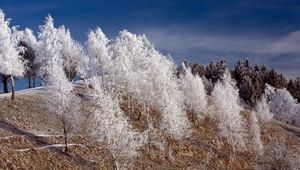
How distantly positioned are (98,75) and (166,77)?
600 inches

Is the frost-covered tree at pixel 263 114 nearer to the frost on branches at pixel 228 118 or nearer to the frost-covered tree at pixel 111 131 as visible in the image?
the frost on branches at pixel 228 118

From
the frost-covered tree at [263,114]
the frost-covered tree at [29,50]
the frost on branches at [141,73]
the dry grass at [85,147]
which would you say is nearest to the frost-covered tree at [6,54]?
the dry grass at [85,147]

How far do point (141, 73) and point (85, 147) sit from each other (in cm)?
2814

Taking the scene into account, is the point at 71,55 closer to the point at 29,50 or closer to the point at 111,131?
the point at 29,50

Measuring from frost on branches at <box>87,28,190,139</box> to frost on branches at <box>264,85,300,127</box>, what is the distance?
68.4 m

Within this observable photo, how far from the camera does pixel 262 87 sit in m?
191

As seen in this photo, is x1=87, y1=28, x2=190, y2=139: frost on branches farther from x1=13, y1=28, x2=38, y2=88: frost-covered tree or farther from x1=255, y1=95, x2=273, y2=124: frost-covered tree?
x1=255, y1=95, x2=273, y2=124: frost-covered tree

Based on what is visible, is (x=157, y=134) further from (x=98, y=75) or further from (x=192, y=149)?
(x=98, y=75)

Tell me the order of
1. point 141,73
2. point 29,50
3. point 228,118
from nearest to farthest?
point 141,73
point 228,118
point 29,50

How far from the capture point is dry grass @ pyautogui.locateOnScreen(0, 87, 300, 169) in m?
63.7

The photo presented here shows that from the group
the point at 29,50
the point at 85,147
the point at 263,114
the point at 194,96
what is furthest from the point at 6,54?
the point at 263,114

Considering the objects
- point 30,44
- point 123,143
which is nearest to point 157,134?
point 123,143

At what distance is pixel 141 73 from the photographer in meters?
96.6

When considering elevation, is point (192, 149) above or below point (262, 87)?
below
